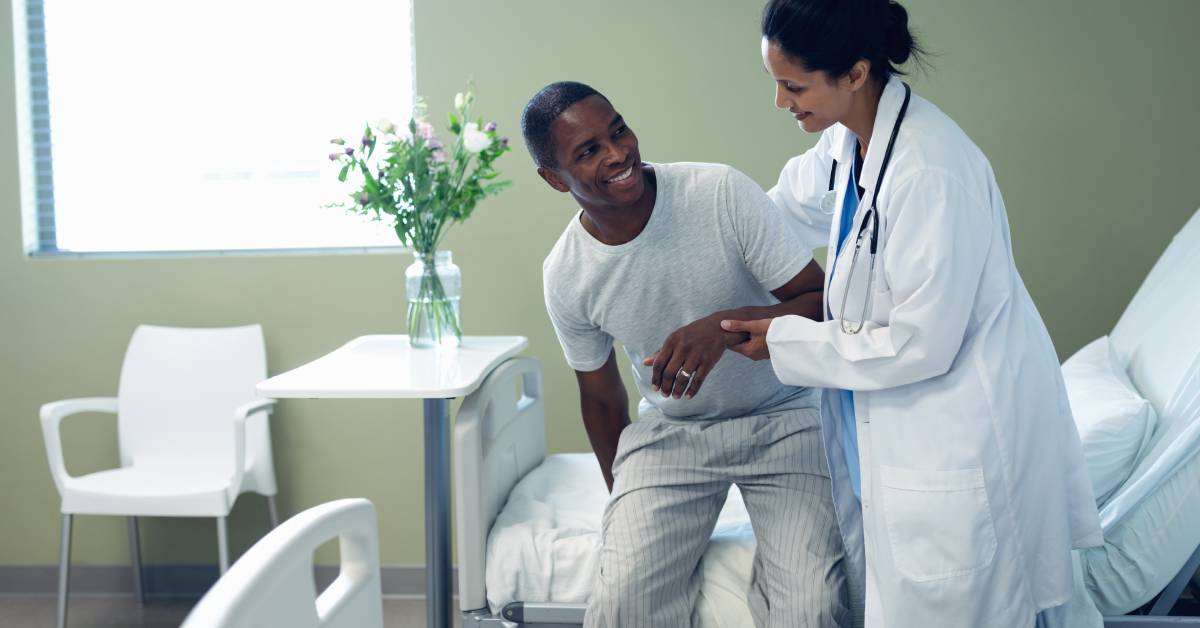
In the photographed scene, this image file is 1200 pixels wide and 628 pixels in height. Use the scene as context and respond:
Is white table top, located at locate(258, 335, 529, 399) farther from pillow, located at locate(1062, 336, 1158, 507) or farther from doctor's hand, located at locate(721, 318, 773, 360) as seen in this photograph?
pillow, located at locate(1062, 336, 1158, 507)

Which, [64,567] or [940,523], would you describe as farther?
[64,567]

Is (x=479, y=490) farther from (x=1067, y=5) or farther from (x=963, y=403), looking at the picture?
(x=1067, y=5)

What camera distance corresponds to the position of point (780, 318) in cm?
163

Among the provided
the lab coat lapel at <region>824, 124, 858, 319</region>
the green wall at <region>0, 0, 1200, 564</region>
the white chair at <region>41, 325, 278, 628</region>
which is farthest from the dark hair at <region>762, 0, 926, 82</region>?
the white chair at <region>41, 325, 278, 628</region>

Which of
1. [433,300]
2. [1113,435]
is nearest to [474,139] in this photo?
[433,300]

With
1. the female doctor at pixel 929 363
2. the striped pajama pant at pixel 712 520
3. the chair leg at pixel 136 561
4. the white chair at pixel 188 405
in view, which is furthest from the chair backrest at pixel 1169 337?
the chair leg at pixel 136 561

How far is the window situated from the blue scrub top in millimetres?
1823

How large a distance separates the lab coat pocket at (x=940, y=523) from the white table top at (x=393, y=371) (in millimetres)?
811

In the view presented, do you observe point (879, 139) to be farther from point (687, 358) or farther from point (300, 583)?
point (300, 583)

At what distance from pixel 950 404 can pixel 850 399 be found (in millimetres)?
233

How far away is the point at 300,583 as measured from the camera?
3.01ft

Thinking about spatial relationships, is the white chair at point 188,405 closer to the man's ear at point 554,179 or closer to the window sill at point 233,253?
the window sill at point 233,253

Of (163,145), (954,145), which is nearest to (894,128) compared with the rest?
(954,145)

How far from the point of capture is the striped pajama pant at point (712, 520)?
171 centimetres
